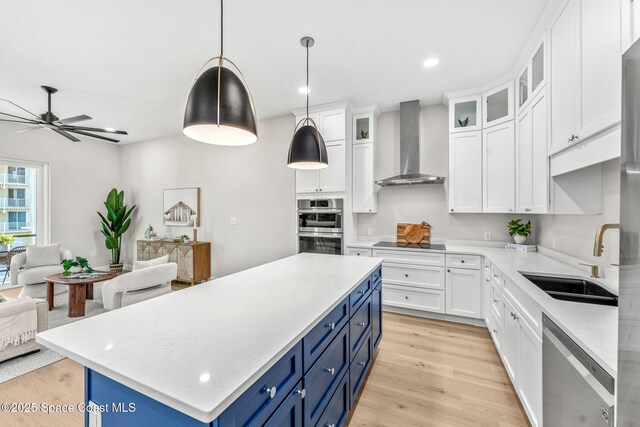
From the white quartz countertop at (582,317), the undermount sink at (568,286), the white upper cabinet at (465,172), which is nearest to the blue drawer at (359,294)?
the white quartz countertop at (582,317)

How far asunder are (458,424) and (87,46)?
422 cm

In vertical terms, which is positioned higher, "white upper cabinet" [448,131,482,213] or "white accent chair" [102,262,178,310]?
"white upper cabinet" [448,131,482,213]

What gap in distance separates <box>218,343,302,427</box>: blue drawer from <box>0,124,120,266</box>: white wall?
6.29 meters

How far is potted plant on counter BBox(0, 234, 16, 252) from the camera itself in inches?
175

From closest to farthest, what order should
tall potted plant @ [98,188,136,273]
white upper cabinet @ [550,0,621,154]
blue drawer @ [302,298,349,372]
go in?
blue drawer @ [302,298,349,372] < white upper cabinet @ [550,0,621,154] < tall potted plant @ [98,188,136,273]

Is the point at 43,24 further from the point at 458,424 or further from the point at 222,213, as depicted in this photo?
the point at 458,424

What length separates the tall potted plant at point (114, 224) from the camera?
18.1 feet

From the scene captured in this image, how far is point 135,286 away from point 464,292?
11.8 feet

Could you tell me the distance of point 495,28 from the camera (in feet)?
7.41

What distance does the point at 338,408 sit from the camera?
1538 millimetres

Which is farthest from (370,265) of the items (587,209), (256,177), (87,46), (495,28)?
(87,46)

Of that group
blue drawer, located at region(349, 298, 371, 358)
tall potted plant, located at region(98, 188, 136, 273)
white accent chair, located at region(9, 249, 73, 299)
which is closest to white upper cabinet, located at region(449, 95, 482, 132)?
blue drawer, located at region(349, 298, 371, 358)

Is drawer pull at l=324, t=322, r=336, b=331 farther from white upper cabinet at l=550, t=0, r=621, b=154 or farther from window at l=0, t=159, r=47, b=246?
window at l=0, t=159, r=47, b=246

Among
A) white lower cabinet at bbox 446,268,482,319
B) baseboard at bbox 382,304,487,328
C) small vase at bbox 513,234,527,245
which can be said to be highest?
small vase at bbox 513,234,527,245
